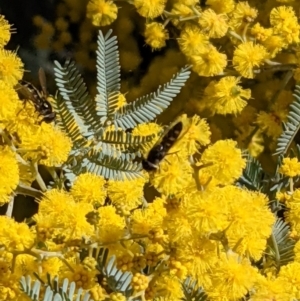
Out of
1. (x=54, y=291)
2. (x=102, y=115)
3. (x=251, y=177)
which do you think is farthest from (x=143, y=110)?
(x=54, y=291)

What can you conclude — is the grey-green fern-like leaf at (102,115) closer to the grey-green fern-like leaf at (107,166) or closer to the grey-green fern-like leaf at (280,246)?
the grey-green fern-like leaf at (107,166)

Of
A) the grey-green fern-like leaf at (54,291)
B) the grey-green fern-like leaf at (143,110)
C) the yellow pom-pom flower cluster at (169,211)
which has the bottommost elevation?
the grey-green fern-like leaf at (54,291)

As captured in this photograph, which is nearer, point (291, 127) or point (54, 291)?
point (54, 291)

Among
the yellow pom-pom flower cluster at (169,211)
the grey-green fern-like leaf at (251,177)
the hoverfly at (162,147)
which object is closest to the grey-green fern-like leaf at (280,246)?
the yellow pom-pom flower cluster at (169,211)

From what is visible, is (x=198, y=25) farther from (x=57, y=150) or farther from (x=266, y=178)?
(x=57, y=150)

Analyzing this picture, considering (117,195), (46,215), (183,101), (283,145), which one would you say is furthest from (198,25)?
(46,215)

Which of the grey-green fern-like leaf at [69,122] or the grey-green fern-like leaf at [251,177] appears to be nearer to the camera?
the grey-green fern-like leaf at [69,122]

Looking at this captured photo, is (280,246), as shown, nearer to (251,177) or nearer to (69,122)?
(251,177)
